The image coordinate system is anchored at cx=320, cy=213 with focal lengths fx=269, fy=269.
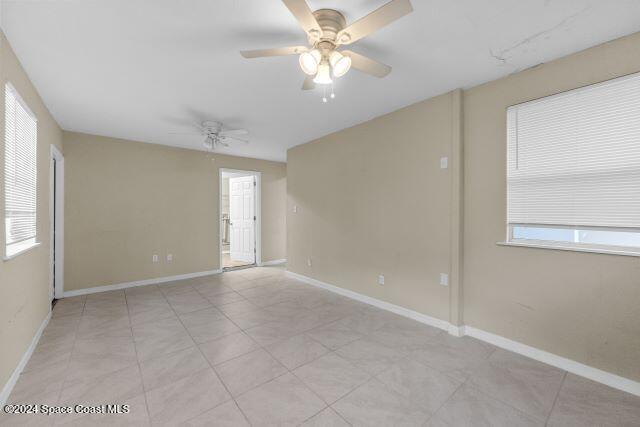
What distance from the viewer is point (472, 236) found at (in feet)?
8.62

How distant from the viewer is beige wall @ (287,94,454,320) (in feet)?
9.26

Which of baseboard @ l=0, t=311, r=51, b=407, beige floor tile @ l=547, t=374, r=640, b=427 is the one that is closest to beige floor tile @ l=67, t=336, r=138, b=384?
baseboard @ l=0, t=311, r=51, b=407

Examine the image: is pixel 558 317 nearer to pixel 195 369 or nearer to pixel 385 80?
pixel 385 80

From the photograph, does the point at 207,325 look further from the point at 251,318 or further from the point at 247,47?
the point at 247,47

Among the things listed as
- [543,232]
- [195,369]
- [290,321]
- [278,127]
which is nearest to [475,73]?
[543,232]

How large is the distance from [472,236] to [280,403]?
2200 mm

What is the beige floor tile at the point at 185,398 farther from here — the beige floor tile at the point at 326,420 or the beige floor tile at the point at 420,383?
the beige floor tile at the point at 420,383

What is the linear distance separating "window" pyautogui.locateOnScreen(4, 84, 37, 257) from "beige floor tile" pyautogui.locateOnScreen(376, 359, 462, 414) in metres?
2.86

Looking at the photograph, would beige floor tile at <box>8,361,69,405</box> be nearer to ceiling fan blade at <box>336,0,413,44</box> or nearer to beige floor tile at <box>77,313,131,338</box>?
beige floor tile at <box>77,313,131,338</box>

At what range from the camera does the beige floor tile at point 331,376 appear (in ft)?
6.04

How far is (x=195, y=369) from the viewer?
2.09 metres

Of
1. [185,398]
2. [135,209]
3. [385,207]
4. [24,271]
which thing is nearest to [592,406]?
[385,207]

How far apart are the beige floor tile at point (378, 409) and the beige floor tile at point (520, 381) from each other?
0.59 meters

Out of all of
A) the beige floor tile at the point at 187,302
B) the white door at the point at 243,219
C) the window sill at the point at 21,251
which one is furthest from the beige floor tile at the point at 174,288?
the window sill at the point at 21,251
